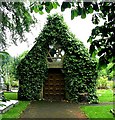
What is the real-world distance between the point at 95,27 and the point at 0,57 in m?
1.47

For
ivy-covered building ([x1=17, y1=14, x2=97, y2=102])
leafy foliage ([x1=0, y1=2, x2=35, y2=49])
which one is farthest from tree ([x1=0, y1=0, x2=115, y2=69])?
ivy-covered building ([x1=17, y1=14, x2=97, y2=102])

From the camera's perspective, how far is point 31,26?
15.8m

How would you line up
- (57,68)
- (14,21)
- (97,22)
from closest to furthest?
(97,22) < (14,21) < (57,68)

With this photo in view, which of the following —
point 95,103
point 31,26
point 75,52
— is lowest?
point 95,103

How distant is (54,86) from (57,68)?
1137 millimetres

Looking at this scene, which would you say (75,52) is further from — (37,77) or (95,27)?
(95,27)

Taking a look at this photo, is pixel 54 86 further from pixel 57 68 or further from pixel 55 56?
pixel 55 56

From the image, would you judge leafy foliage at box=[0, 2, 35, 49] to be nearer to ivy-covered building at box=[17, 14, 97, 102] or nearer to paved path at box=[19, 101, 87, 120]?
ivy-covered building at box=[17, 14, 97, 102]

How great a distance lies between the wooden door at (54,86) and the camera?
17906 millimetres

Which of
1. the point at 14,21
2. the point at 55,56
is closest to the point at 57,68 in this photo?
the point at 55,56

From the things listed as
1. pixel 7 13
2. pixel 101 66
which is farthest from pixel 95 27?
pixel 7 13

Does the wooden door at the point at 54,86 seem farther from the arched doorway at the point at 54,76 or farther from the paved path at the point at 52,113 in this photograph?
the paved path at the point at 52,113

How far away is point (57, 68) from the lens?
18031 mm

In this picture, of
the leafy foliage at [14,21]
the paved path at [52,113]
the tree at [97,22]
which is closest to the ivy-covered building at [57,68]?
the leafy foliage at [14,21]
